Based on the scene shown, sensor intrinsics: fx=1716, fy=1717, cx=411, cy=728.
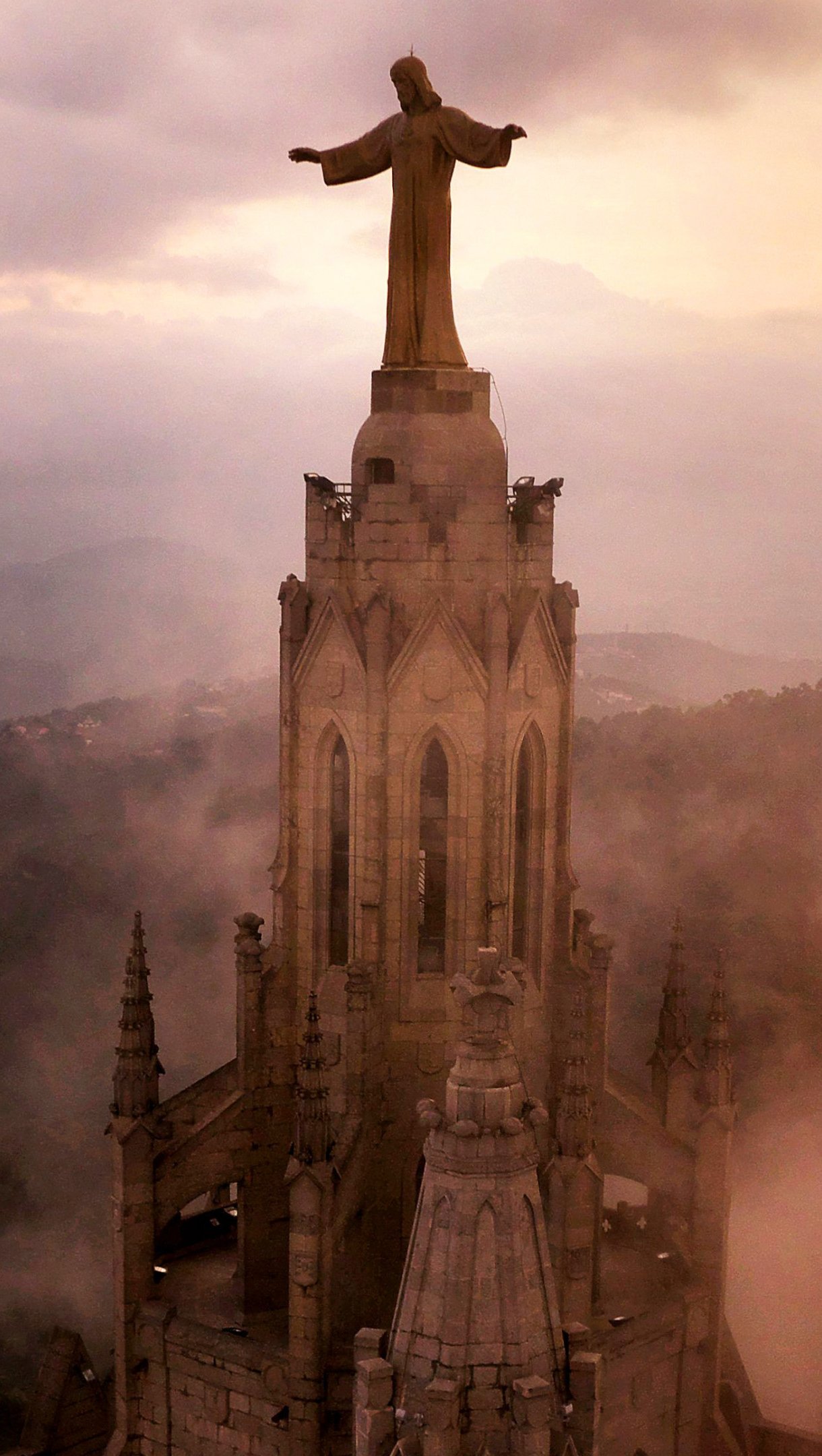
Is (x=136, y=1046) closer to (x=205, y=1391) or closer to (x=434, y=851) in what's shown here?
(x=205, y=1391)

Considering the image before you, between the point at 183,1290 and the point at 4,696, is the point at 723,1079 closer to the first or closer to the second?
the point at 183,1290

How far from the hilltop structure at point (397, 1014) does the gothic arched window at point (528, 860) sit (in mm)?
46

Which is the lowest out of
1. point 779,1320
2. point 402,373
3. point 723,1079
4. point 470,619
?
point 779,1320

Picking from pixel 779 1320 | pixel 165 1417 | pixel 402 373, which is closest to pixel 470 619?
pixel 402 373

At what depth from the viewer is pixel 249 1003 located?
91.4 ft

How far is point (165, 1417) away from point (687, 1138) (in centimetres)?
946

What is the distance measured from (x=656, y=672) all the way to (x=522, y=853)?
49.6m

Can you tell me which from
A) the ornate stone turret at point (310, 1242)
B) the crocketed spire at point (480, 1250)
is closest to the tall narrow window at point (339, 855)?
the ornate stone turret at point (310, 1242)

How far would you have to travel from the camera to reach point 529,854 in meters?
27.6

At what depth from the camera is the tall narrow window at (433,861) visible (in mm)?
26578

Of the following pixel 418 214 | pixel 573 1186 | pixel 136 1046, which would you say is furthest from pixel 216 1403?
pixel 418 214

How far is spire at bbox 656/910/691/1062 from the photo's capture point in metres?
29.7

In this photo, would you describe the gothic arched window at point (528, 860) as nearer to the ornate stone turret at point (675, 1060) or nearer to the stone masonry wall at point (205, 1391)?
the ornate stone turret at point (675, 1060)

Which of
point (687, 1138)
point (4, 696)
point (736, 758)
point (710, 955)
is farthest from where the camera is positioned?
point (4, 696)
